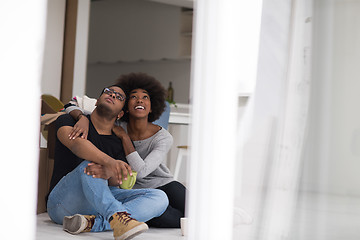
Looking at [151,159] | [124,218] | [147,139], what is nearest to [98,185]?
[124,218]

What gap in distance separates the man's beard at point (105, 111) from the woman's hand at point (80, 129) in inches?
4.1

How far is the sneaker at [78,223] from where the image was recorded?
8.58 feet

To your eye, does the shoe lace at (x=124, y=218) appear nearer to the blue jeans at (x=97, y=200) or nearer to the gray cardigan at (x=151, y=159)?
the blue jeans at (x=97, y=200)

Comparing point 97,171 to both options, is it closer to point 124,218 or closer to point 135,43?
point 124,218

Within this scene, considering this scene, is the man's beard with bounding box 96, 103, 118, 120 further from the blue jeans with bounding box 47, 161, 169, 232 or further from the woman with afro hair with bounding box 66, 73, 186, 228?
the blue jeans with bounding box 47, 161, 169, 232

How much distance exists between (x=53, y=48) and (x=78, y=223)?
352 centimetres

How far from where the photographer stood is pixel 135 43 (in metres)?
7.79

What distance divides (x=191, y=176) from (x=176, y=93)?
5.55 m

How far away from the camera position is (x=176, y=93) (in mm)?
7230

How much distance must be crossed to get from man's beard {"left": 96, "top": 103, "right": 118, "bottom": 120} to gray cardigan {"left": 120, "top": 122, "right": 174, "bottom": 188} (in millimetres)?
222

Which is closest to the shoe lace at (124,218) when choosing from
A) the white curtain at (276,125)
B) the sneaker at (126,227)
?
the sneaker at (126,227)

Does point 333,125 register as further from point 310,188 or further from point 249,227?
point 249,227

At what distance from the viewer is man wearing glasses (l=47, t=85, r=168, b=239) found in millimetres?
2535

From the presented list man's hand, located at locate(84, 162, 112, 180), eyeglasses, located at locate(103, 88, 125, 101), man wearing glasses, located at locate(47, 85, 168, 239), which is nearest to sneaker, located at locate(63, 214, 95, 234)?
man wearing glasses, located at locate(47, 85, 168, 239)
